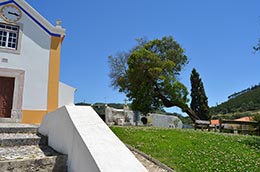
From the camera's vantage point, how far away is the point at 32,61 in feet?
47.0

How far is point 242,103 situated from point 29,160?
5450 cm

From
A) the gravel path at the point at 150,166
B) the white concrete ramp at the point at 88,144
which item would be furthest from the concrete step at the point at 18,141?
the gravel path at the point at 150,166

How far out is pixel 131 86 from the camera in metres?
26.8

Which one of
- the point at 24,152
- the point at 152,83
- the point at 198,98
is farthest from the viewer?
the point at 198,98

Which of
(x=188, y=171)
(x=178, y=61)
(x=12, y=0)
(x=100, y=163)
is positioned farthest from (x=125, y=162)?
(x=178, y=61)

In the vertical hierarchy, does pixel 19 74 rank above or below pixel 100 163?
above

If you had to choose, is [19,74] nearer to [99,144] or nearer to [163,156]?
[163,156]

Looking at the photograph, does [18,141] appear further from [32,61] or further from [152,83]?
[152,83]

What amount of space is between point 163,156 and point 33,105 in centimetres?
910

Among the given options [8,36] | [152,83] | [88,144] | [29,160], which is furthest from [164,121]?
[88,144]

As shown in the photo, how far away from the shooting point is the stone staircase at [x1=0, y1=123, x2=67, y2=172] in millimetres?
4275

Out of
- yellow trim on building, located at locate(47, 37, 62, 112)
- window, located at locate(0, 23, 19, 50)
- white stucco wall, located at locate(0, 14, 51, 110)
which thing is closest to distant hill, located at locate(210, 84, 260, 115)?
yellow trim on building, located at locate(47, 37, 62, 112)

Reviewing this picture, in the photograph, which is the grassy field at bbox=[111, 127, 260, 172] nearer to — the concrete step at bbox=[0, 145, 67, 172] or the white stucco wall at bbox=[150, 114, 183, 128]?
the concrete step at bbox=[0, 145, 67, 172]

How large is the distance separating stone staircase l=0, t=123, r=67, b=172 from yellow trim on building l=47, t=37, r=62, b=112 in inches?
285
